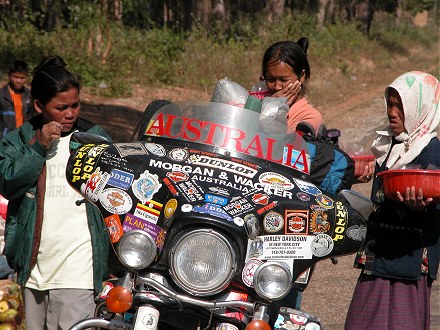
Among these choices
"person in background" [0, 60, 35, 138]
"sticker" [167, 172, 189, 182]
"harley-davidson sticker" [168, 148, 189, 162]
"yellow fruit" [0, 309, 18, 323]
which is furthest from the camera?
"person in background" [0, 60, 35, 138]

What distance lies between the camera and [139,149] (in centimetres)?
366

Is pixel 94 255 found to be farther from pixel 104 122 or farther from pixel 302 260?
pixel 104 122

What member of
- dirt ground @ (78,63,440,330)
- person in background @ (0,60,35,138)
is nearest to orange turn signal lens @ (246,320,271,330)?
dirt ground @ (78,63,440,330)

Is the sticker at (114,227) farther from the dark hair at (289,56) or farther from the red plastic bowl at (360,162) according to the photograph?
the dark hair at (289,56)

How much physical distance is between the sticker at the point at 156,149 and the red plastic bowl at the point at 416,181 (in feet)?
3.19

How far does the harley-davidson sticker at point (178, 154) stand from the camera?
357cm

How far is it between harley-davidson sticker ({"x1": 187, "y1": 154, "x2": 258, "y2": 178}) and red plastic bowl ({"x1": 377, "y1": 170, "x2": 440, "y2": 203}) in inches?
25.0

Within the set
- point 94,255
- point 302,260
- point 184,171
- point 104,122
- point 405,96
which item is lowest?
point 104,122

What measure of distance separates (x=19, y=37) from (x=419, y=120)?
15494mm

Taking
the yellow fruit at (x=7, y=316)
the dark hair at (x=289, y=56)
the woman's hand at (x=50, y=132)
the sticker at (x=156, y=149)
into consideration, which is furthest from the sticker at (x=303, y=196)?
A: the yellow fruit at (x=7, y=316)

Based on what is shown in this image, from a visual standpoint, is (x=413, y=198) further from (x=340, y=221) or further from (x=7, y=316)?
(x=7, y=316)

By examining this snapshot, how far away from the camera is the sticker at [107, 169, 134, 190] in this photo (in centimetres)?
346

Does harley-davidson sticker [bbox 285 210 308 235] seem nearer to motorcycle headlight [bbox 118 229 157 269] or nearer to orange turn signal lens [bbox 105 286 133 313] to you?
motorcycle headlight [bbox 118 229 157 269]

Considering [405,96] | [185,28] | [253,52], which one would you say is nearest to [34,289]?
[405,96]
